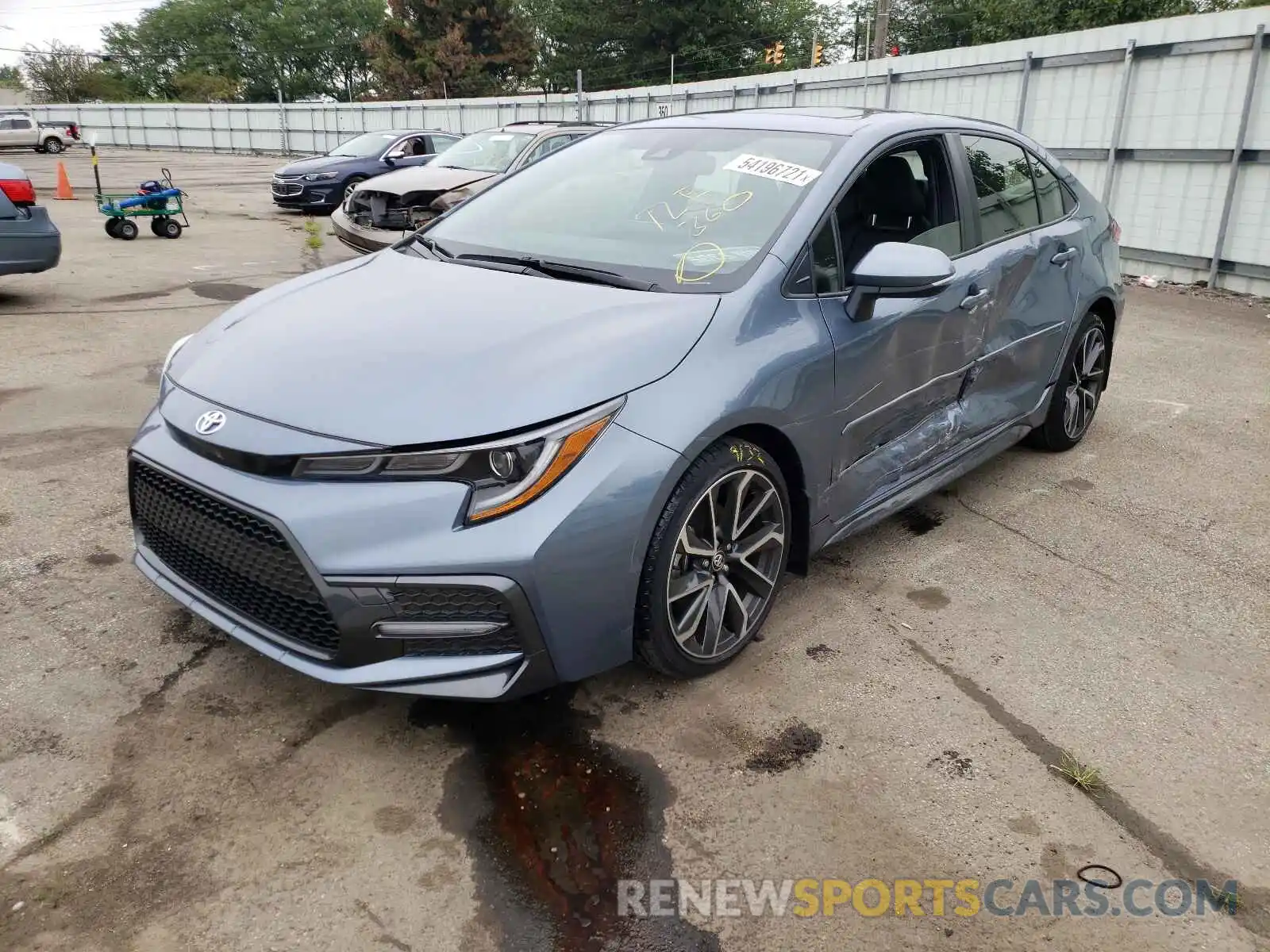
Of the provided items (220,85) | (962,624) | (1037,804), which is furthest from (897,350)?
(220,85)

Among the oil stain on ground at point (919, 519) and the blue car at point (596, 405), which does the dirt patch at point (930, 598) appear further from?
the oil stain on ground at point (919, 519)

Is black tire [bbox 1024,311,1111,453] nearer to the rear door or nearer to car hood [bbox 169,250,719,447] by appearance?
the rear door

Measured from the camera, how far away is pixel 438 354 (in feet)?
8.46

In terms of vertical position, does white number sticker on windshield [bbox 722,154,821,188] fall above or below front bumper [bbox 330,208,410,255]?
above

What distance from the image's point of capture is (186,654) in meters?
2.98

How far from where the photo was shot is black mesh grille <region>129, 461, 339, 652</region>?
2346 millimetres

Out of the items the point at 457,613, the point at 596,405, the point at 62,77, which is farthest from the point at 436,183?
the point at 62,77

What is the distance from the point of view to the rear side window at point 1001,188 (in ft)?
12.9

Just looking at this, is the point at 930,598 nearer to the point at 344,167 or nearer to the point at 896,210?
the point at 896,210

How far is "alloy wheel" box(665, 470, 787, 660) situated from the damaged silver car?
540 centimetres

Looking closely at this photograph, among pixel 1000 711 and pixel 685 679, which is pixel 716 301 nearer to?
pixel 685 679

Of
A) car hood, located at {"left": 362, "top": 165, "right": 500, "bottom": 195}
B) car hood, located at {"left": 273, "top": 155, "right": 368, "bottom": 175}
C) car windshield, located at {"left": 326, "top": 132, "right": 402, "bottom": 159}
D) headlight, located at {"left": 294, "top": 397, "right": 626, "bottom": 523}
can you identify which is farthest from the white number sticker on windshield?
car windshield, located at {"left": 326, "top": 132, "right": 402, "bottom": 159}

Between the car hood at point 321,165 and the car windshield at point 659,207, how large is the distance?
43.8 feet

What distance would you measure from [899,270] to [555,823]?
6.26 ft
